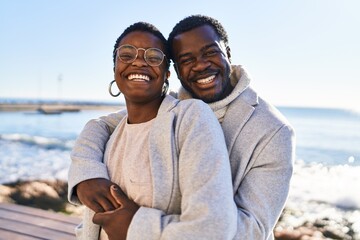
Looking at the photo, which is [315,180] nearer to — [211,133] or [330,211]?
[330,211]

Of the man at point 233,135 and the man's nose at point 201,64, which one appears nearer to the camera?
the man at point 233,135

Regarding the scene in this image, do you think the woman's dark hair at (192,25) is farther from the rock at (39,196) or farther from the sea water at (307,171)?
the rock at (39,196)

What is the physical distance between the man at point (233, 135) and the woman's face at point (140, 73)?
0.14 m

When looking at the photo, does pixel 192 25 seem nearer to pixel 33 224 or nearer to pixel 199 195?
pixel 199 195

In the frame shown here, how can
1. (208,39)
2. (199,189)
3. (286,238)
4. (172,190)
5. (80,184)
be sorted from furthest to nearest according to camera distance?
(286,238) < (208,39) < (80,184) < (172,190) < (199,189)

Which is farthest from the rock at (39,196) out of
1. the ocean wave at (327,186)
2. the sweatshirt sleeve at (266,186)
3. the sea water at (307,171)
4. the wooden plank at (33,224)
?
the sweatshirt sleeve at (266,186)

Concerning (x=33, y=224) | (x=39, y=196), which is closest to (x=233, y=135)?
(x=33, y=224)

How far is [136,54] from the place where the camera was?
3.96ft

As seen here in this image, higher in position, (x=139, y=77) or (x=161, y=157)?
(x=139, y=77)

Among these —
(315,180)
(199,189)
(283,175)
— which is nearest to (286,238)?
(283,175)

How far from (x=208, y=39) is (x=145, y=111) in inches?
13.0

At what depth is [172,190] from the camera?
105 cm

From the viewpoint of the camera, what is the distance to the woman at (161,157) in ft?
3.05

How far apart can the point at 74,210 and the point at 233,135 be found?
3708 mm
